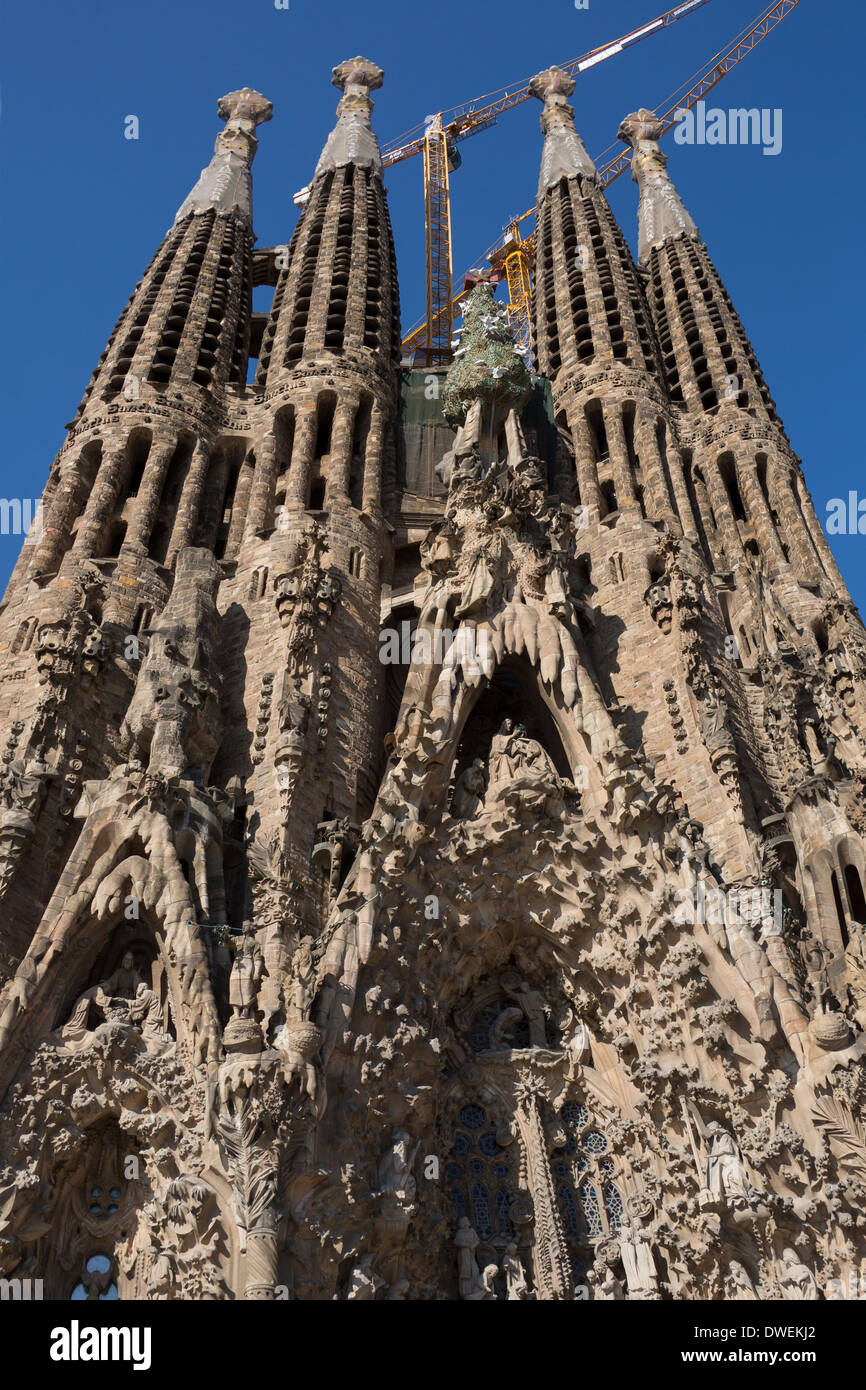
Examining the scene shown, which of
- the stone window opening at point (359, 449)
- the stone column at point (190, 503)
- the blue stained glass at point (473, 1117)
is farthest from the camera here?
the stone window opening at point (359, 449)

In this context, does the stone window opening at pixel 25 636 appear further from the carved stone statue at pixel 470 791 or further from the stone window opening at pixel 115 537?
the carved stone statue at pixel 470 791

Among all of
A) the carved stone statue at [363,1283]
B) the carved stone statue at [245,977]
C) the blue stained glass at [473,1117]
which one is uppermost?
the carved stone statue at [245,977]

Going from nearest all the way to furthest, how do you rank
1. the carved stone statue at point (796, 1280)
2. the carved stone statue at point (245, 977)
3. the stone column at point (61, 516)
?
1. the carved stone statue at point (796, 1280)
2. the carved stone statue at point (245, 977)
3. the stone column at point (61, 516)

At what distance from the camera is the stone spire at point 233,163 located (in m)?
27.7

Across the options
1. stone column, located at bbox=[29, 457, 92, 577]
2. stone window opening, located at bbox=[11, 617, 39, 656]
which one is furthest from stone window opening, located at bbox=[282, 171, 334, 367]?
stone window opening, located at bbox=[11, 617, 39, 656]

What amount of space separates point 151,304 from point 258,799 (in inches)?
485

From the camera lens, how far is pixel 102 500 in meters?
19.5

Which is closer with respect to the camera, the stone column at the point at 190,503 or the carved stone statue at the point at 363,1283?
the carved stone statue at the point at 363,1283

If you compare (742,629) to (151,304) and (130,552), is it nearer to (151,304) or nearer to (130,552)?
(130,552)

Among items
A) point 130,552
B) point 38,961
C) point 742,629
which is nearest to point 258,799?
point 38,961

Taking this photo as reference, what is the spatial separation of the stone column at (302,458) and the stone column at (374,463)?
0.91 meters

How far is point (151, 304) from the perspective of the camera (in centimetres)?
2403

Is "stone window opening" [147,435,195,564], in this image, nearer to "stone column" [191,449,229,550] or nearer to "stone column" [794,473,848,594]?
"stone column" [191,449,229,550]

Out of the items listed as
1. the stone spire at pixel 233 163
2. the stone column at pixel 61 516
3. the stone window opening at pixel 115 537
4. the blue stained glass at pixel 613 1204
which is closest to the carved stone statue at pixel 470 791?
the blue stained glass at pixel 613 1204
